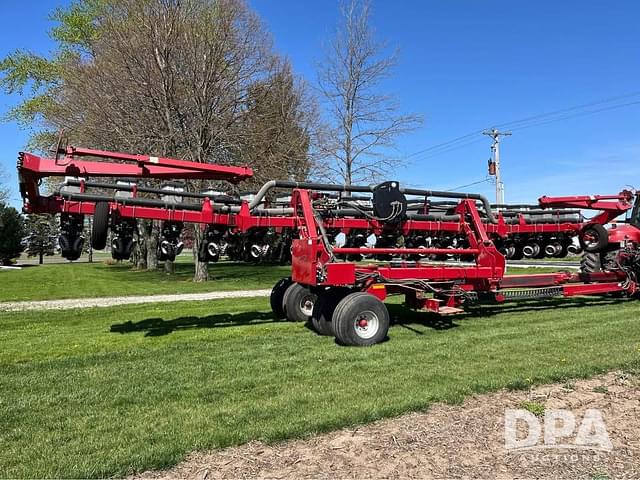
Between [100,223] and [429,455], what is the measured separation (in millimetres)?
5615

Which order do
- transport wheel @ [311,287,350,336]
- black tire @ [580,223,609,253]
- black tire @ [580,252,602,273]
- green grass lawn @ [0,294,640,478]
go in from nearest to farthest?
green grass lawn @ [0,294,640,478], transport wheel @ [311,287,350,336], black tire @ [580,223,609,253], black tire @ [580,252,602,273]

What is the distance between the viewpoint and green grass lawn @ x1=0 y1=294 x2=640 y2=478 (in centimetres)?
409

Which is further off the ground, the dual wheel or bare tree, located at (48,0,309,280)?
bare tree, located at (48,0,309,280)

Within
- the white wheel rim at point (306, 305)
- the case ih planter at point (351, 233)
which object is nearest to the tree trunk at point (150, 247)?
the case ih planter at point (351, 233)

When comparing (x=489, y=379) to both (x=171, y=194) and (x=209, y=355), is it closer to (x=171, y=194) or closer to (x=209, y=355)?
(x=209, y=355)

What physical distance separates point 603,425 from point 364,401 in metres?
2.09

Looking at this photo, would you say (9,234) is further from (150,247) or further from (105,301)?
(105,301)

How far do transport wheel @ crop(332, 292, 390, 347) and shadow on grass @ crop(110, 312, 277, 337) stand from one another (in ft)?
9.40

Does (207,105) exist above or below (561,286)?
above

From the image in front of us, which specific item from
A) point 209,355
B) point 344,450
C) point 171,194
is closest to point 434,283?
point 209,355

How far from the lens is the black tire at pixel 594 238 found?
11555 mm

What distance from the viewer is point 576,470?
3562mm

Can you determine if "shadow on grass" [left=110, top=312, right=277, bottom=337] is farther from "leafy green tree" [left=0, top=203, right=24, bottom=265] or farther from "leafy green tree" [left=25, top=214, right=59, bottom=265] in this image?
"leafy green tree" [left=25, top=214, right=59, bottom=265]

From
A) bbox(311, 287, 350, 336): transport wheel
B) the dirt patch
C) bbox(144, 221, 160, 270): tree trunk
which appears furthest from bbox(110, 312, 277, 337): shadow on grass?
bbox(144, 221, 160, 270): tree trunk
